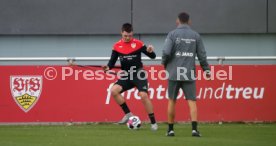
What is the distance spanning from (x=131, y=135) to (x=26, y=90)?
3701 mm

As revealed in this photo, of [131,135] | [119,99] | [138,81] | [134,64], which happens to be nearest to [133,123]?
[119,99]

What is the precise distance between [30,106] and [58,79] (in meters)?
0.77

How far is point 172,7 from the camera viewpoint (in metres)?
22.2

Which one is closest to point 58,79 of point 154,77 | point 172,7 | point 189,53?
point 154,77

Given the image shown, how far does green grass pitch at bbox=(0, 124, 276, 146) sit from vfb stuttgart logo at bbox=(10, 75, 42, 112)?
50cm

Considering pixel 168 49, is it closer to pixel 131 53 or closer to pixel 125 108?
pixel 131 53

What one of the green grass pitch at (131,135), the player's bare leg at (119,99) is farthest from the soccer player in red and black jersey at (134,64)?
the green grass pitch at (131,135)

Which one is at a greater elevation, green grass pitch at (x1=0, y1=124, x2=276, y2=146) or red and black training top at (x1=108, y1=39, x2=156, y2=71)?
red and black training top at (x1=108, y1=39, x2=156, y2=71)

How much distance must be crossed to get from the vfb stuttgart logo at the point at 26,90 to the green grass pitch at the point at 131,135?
1.65 feet

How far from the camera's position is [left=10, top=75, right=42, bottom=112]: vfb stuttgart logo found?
17.2m

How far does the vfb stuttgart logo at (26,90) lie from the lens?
17188 mm

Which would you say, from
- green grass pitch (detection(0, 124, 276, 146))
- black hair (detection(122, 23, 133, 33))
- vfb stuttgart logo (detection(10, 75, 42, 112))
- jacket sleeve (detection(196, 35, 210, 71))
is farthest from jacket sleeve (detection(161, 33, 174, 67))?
vfb stuttgart logo (detection(10, 75, 42, 112))

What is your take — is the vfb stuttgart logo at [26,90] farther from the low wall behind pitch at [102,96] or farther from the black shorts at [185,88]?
the black shorts at [185,88]

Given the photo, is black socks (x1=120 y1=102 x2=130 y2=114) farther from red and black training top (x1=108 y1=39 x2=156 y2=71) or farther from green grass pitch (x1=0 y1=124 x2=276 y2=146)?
red and black training top (x1=108 y1=39 x2=156 y2=71)
